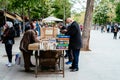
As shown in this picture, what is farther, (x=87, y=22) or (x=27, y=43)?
(x=87, y=22)

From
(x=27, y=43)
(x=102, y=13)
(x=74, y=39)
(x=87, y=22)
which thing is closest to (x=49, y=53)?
(x=27, y=43)

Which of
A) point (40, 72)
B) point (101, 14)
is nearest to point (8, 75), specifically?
point (40, 72)

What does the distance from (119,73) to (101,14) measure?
9814 centimetres

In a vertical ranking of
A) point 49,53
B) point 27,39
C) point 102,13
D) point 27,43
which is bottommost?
point 102,13

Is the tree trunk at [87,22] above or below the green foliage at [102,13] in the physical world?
above

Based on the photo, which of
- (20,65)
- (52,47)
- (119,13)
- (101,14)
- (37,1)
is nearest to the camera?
(52,47)

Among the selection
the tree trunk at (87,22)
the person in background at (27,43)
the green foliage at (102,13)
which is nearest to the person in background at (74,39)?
the person in background at (27,43)

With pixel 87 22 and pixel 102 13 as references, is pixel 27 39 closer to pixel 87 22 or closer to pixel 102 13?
pixel 87 22

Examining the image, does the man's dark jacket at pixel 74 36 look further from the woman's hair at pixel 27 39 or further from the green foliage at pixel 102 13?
the green foliage at pixel 102 13

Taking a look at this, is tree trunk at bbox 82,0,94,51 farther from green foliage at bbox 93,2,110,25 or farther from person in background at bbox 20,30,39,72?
green foliage at bbox 93,2,110,25

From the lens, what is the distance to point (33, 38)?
11.5 m

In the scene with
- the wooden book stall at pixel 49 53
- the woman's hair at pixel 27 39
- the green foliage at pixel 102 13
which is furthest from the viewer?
the green foliage at pixel 102 13

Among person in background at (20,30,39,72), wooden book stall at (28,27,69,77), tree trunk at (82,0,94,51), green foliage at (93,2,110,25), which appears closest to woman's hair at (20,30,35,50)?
person in background at (20,30,39,72)

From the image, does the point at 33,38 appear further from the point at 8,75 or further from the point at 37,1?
the point at 37,1
